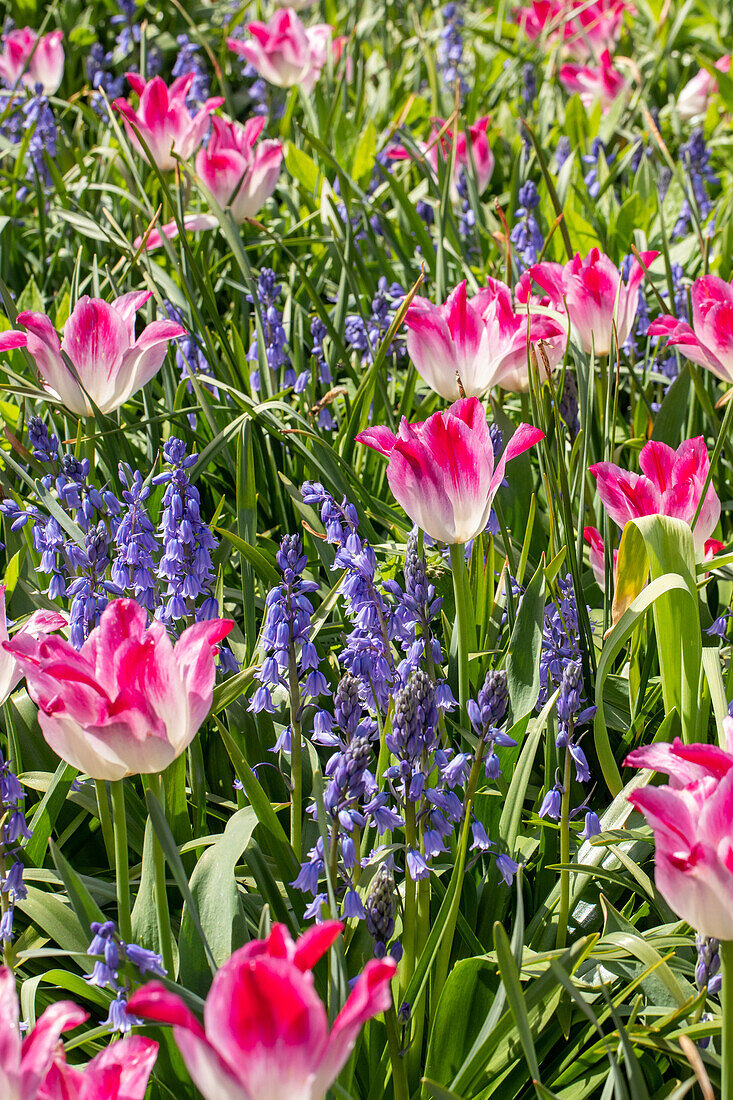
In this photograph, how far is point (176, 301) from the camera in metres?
2.75

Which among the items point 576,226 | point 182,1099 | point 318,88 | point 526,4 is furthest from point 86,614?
point 526,4

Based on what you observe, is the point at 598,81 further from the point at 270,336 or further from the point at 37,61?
the point at 270,336

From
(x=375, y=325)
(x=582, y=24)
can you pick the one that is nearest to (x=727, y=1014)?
(x=375, y=325)

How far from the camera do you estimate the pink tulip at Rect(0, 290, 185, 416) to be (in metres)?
1.88

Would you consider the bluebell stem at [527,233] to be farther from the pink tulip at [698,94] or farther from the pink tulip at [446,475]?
the pink tulip at [698,94]

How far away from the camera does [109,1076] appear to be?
983 millimetres

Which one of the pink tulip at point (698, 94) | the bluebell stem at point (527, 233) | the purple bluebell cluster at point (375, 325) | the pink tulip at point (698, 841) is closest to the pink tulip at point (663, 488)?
the pink tulip at point (698, 841)

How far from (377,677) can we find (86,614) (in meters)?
0.46

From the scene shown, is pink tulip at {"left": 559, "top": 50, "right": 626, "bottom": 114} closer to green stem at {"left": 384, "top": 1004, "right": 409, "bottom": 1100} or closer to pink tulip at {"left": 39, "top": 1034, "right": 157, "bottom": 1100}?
green stem at {"left": 384, "top": 1004, "right": 409, "bottom": 1100}

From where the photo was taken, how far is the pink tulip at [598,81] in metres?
4.46

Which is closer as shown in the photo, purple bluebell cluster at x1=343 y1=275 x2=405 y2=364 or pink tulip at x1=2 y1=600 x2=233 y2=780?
pink tulip at x1=2 y1=600 x2=233 y2=780

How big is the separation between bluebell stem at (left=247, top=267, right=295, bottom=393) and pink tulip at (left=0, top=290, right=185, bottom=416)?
1.95 feet

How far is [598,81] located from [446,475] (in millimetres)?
3786

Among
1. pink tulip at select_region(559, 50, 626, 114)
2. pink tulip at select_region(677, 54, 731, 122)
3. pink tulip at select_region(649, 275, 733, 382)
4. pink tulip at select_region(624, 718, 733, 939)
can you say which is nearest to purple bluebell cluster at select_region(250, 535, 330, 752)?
pink tulip at select_region(624, 718, 733, 939)
